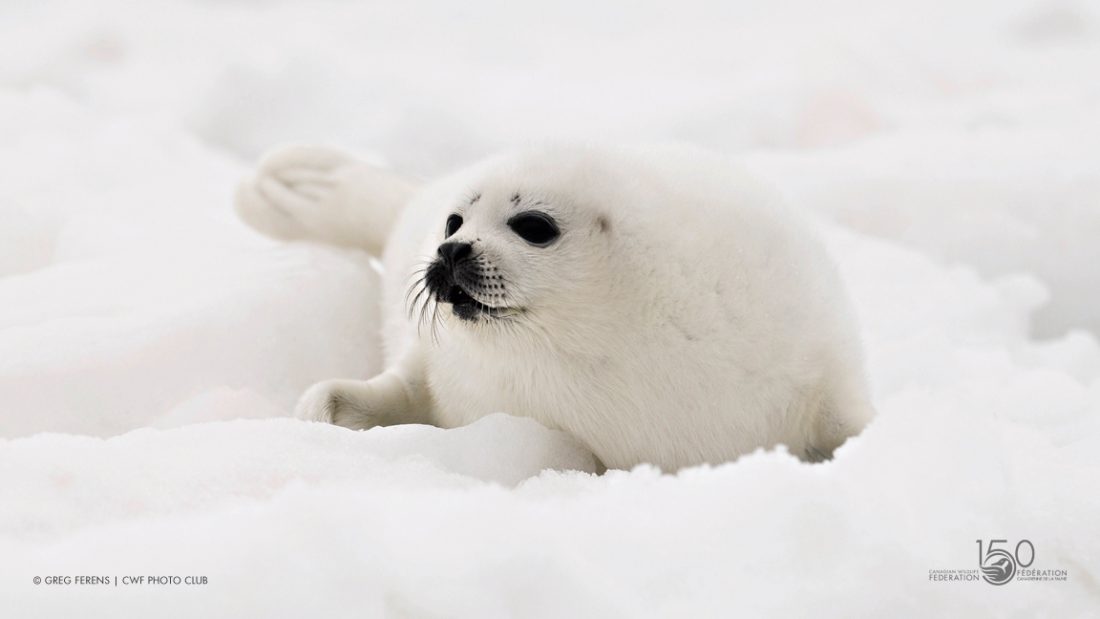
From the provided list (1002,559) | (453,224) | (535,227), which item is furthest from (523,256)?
(1002,559)

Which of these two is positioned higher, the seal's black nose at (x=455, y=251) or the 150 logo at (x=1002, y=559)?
the seal's black nose at (x=455, y=251)

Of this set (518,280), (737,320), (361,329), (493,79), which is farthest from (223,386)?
(493,79)

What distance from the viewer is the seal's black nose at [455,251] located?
171 cm

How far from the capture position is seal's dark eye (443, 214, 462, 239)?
1845 millimetres

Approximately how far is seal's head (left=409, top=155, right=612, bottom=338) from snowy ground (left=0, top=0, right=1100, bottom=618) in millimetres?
185

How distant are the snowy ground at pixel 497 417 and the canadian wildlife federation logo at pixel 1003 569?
12 mm

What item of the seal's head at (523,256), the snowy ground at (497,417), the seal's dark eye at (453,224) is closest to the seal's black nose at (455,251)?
the seal's head at (523,256)

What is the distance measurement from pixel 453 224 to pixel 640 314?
0.34m

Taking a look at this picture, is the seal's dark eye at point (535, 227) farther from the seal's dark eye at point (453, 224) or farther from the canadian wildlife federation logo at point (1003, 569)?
the canadian wildlife federation logo at point (1003, 569)

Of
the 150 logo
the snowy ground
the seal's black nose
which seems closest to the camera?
the snowy ground

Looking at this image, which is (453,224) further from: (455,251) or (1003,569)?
(1003,569)

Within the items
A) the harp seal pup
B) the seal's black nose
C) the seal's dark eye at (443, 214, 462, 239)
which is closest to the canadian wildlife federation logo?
the harp seal pup

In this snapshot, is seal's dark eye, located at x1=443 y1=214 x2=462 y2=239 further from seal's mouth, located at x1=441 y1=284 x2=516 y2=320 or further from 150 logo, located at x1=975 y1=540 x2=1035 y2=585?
150 logo, located at x1=975 y1=540 x2=1035 y2=585

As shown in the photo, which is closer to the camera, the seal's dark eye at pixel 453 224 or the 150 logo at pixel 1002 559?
the 150 logo at pixel 1002 559
